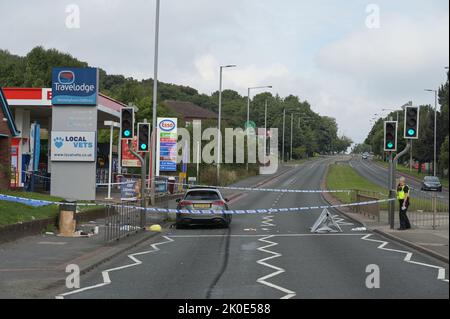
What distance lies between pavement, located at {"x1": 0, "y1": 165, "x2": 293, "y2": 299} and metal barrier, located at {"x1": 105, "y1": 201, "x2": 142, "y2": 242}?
23 cm

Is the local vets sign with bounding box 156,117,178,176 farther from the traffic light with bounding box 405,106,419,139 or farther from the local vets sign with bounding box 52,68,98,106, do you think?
the traffic light with bounding box 405,106,419,139

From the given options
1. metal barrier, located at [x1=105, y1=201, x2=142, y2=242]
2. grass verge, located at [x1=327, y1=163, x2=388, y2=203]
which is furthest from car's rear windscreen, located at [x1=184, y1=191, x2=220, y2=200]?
grass verge, located at [x1=327, y1=163, x2=388, y2=203]

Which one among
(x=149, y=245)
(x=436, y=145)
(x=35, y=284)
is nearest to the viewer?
(x=35, y=284)

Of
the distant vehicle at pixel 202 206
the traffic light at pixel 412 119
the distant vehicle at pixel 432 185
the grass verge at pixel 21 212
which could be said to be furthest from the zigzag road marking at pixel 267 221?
the distant vehicle at pixel 432 185

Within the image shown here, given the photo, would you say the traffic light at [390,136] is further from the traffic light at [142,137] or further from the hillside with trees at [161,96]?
the hillside with trees at [161,96]

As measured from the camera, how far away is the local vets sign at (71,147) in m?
29.0

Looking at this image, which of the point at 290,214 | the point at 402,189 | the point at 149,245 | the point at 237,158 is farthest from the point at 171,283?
the point at 237,158

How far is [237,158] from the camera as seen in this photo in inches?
2648

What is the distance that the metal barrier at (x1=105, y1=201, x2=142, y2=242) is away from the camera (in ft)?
54.5

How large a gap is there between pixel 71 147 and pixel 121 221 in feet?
39.7

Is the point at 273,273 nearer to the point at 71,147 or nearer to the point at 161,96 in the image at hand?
the point at 71,147

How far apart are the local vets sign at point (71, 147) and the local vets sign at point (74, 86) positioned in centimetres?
159
